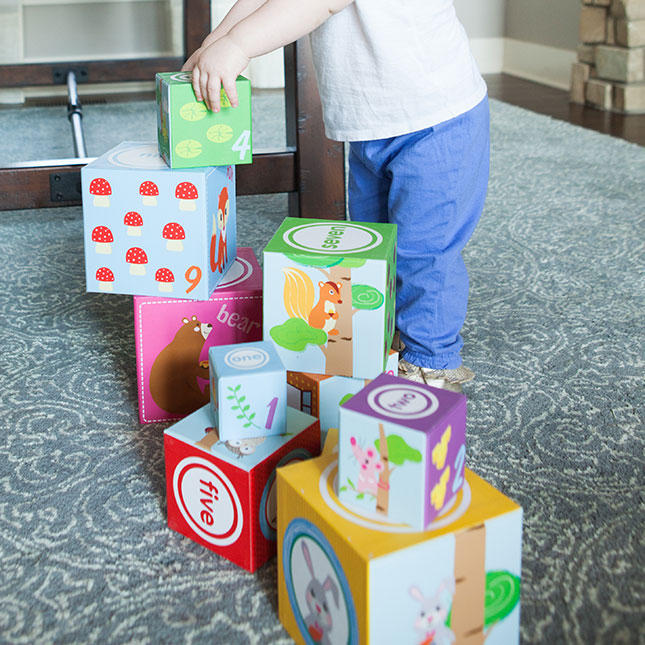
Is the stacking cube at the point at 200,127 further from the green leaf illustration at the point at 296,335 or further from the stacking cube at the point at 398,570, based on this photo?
the stacking cube at the point at 398,570

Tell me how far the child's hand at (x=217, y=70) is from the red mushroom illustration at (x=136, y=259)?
0.18m

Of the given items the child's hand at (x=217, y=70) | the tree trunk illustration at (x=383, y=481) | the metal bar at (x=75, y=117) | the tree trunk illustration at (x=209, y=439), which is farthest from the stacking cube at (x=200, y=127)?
the metal bar at (x=75, y=117)

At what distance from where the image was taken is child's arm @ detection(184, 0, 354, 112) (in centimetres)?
83

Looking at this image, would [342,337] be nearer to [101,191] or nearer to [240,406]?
[240,406]

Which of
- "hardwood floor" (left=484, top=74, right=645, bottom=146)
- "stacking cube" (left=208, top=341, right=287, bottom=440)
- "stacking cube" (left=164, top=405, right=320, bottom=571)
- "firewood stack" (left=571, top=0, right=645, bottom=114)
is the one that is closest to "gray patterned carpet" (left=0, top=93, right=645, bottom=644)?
"stacking cube" (left=164, top=405, right=320, bottom=571)

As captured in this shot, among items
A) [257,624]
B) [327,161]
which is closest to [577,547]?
[257,624]

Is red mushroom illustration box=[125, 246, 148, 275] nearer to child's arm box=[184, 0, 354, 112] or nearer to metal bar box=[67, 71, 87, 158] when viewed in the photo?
child's arm box=[184, 0, 354, 112]

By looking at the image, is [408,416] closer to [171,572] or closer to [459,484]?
[459,484]

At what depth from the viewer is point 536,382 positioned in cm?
106

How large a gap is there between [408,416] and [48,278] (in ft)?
3.34

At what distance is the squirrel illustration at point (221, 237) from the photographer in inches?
37.9

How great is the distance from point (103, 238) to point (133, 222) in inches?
1.7

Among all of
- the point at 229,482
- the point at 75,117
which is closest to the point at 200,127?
the point at 229,482

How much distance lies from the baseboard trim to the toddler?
101 inches
